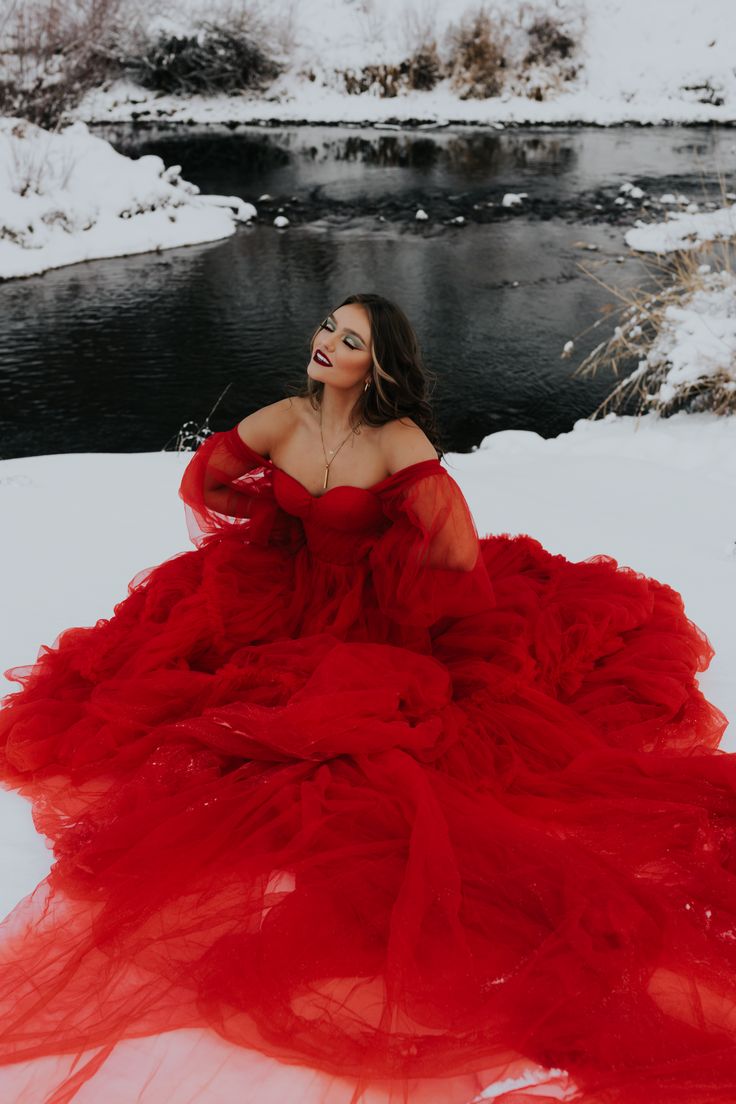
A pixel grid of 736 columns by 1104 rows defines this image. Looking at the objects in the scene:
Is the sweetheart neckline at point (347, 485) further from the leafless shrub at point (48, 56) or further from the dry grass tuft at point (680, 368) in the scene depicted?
the leafless shrub at point (48, 56)

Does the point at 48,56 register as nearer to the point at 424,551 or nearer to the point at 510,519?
the point at 510,519

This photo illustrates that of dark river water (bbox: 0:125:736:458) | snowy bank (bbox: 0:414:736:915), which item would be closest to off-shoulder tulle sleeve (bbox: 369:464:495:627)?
snowy bank (bbox: 0:414:736:915)

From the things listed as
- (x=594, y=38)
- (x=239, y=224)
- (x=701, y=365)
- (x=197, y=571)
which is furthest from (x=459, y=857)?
(x=594, y=38)

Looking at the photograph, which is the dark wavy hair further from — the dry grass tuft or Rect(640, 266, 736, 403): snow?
Rect(640, 266, 736, 403): snow

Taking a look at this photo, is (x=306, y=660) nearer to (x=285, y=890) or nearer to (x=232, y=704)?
(x=232, y=704)

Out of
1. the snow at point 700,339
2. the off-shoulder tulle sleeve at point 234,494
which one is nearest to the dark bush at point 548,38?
the snow at point 700,339

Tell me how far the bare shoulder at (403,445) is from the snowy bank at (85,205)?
8053mm

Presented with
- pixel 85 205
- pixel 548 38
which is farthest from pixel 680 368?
pixel 548 38

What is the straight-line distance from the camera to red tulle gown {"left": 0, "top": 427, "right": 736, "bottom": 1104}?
1540mm

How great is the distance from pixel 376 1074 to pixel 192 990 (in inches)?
13.6

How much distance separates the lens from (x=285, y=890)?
73.9 inches

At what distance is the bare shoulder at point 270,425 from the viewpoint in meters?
2.51

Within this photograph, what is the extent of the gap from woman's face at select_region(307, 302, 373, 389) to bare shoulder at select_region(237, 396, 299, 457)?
20 centimetres

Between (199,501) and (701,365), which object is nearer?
(199,501)
